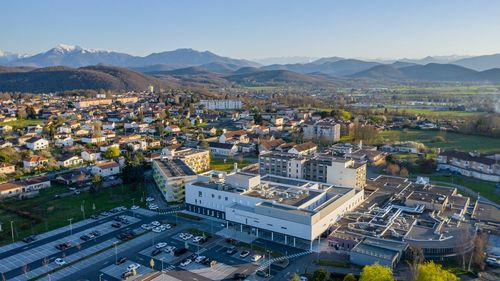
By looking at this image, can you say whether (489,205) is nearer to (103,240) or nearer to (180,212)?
(180,212)

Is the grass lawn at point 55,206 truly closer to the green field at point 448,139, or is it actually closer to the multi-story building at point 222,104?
the green field at point 448,139

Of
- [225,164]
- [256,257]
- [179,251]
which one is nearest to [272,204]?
[256,257]

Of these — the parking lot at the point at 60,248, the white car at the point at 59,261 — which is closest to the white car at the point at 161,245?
the parking lot at the point at 60,248

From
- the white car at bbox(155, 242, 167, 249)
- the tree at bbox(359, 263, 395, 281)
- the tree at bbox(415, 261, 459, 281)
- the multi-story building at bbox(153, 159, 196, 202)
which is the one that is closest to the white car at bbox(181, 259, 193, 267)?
the white car at bbox(155, 242, 167, 249)

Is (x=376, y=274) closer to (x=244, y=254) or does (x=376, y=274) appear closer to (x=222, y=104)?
(x=244, y=254)

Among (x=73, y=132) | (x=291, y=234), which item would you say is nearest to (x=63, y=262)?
(x=291, y=234)
